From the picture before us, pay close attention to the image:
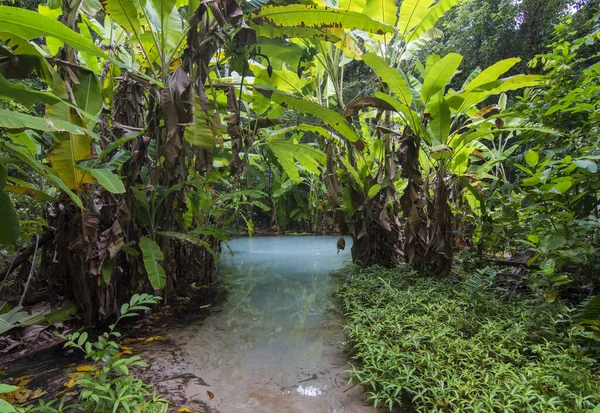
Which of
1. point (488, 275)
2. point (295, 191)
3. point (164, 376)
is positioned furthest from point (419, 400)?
point (295, 191)

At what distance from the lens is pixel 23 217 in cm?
425

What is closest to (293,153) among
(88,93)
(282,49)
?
(282,49)

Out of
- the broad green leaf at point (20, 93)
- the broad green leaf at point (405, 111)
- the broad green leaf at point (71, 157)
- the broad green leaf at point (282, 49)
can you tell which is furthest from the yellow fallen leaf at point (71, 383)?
the broad green leaf at point (405, 111)

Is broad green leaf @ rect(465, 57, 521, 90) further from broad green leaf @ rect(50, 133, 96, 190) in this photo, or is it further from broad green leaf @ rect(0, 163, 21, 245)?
broad green leaf @ rect(0, 163, 21, 245)

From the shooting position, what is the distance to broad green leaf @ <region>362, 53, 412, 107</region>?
3.09 meters

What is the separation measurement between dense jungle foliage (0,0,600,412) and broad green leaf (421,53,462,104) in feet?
0.04

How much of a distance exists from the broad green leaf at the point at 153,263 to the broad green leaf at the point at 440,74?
2.85 m

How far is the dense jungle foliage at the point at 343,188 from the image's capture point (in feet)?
5.41

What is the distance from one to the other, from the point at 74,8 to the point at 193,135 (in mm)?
1094

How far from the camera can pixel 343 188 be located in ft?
13.8

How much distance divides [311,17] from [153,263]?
2.31 metres

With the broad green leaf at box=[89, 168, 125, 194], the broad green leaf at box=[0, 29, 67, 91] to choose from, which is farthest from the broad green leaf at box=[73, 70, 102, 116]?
the broad green leaf at box=[89, 168, 125, 194]

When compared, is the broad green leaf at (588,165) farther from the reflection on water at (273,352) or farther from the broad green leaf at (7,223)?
the broad green leaf at (7,223)

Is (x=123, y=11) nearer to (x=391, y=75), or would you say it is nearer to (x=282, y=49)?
(x=282, y=49)
